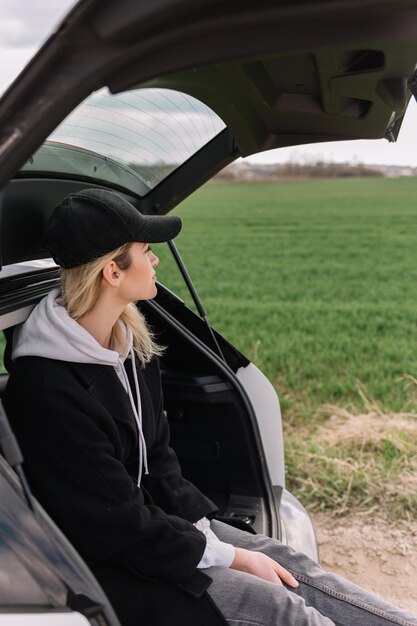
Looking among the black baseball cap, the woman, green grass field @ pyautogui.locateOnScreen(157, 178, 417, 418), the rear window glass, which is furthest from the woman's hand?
green grass field @ pyautogui.locateOnScreen(157, 178, 417, 418)

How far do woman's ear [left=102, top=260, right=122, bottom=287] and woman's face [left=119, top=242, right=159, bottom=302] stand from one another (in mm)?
12

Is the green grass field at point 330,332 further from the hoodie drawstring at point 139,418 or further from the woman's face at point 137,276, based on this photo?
the woman's face at point 137,276

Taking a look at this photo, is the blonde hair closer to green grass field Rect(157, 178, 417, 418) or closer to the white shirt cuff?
the white shirt cuff

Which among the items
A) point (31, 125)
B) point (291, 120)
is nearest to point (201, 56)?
point (31, 125)

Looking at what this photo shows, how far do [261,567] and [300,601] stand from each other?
0.15 metres

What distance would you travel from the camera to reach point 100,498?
1633mm

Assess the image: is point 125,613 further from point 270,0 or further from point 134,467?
point 270,0

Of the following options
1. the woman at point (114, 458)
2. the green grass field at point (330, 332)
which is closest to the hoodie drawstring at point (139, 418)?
the woman at point (114, 458)

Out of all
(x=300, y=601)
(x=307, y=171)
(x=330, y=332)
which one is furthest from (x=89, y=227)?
(x=307, y=171)

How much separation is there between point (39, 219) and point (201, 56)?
1.14 meters

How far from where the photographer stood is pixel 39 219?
206 centimetres

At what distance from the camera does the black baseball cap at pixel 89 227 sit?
1.71m

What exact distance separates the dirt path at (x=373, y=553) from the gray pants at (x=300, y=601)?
3.96 ft

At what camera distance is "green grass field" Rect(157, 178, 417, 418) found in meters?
6.00
